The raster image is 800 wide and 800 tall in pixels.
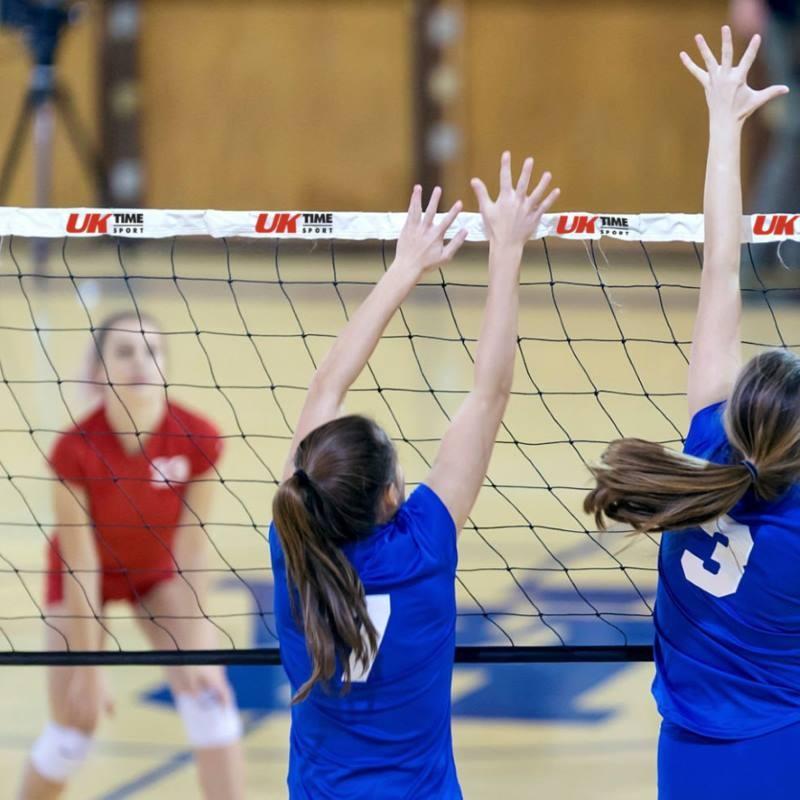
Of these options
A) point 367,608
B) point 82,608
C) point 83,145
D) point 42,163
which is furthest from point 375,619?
point 83,145

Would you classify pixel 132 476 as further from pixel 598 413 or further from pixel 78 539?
pixel 598 413

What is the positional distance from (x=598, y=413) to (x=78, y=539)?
13.5ft

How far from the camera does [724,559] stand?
6.77 ft

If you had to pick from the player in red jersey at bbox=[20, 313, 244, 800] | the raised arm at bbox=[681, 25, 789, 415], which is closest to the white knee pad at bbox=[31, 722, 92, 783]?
the player in red jersey at bbox=[20, 313, 244, 800]

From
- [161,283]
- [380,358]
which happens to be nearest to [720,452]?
[380,358]

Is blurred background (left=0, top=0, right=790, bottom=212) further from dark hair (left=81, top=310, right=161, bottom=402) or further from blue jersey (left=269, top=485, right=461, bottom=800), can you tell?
blue jersey (left=269, top=485, right=461, bottom=800)

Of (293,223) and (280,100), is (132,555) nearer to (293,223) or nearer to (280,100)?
Result: (293,223)

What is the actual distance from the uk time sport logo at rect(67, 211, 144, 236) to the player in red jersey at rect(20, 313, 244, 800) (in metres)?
0.59

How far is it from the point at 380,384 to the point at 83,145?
17.7ft

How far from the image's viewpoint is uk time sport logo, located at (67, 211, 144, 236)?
2.87 metres

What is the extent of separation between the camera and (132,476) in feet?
11.3

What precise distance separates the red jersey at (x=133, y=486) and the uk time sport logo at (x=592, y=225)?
3.55ft

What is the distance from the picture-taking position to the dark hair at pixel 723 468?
6.49 feet

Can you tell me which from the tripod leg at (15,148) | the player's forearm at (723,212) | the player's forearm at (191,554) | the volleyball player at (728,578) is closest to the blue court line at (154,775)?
the player's forearm at (191,554)
